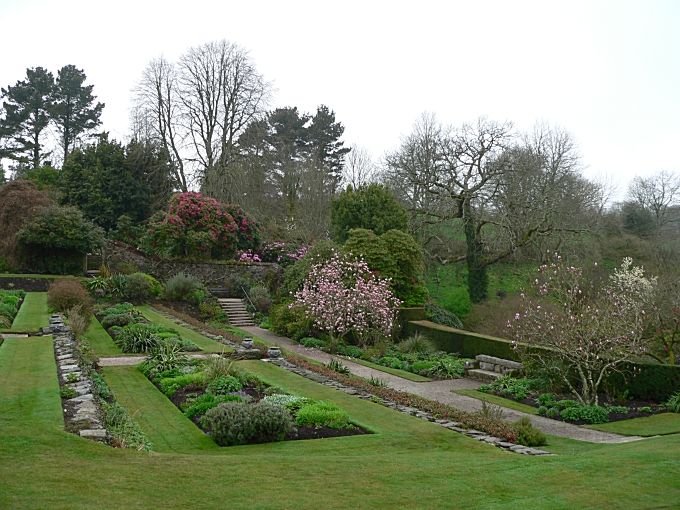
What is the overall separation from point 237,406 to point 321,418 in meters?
1.26

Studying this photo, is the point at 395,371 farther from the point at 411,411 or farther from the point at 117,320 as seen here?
the point at 117,320

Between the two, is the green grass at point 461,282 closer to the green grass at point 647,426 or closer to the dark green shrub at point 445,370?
the dark green shrub at point 445,370

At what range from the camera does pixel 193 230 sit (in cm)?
3100

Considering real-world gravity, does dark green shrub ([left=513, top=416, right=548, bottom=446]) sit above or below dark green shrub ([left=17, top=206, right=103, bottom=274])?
below

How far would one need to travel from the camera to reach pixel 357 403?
10703mm

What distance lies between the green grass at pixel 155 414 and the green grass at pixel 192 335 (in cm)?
338

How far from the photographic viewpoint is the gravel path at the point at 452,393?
10.5 m

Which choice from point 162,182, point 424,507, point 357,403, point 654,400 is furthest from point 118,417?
point 162,182

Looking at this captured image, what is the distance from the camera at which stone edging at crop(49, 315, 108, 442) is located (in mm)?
7109

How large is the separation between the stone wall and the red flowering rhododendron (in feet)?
2.52

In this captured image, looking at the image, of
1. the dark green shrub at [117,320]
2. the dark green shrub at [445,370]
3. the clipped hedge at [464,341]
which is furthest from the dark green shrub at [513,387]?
the dark green shrub at [117,320]

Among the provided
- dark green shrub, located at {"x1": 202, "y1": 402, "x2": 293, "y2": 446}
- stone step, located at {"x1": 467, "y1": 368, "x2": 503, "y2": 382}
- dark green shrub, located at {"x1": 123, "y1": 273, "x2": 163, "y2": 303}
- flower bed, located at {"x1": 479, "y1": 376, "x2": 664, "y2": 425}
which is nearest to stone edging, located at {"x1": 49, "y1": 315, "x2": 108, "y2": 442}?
dark green shrub, located at {"x1": 202, "y1": 402, "x2": 293, "y2": 446}

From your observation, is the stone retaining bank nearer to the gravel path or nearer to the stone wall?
the gravel path

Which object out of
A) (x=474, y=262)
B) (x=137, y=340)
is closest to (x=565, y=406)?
(x=137, y=340)
